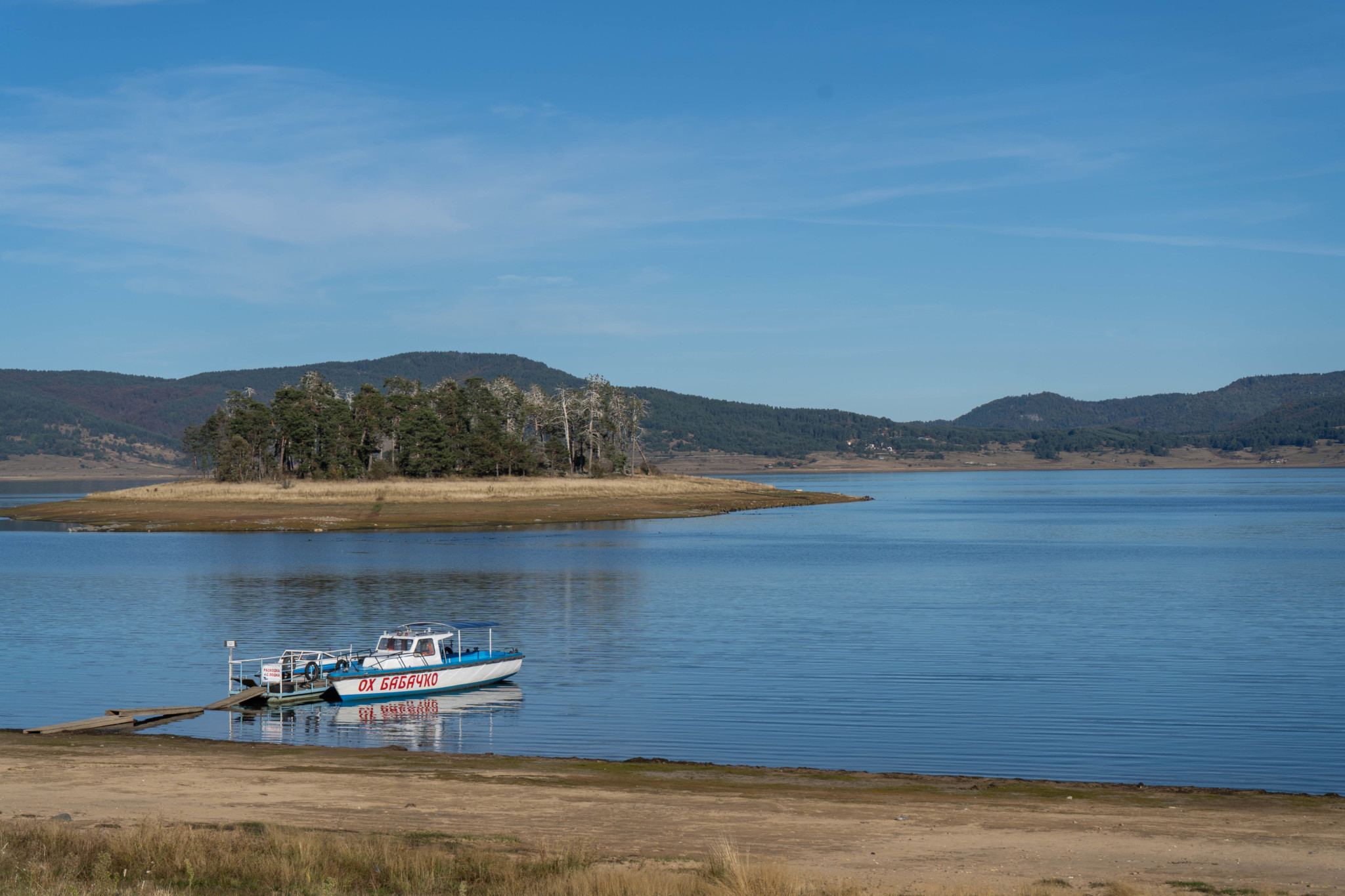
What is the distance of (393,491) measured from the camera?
5310 inches

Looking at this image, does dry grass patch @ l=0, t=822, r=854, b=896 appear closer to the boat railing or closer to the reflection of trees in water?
the boat railing

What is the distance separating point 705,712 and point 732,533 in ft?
260

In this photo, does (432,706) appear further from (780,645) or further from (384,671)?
(780,645)

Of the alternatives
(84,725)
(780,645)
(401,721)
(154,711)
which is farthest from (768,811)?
(780,645)

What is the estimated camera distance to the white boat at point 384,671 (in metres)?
36.3

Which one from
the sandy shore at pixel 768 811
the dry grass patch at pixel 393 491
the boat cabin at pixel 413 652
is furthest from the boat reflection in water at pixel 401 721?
the dry grass patch at pixel 393 491

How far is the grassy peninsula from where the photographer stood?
118500 millimetres

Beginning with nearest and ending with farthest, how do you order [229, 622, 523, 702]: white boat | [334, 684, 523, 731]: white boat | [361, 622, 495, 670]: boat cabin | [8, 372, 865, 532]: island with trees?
[334, 684, 523, 731]: white boat < [229, 622, 523, 702]: white boat < [361, 622, 495, 670]: boat cabin < [8, 372, 865, 532]: island with trees

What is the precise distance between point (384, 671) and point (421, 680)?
1305 millimetres

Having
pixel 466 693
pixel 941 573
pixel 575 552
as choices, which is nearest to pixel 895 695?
pixel 466 693

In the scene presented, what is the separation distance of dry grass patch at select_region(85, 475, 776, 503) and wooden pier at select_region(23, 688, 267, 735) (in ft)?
326

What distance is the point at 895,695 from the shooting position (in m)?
34.8

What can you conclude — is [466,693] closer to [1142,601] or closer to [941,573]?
[1142,601]

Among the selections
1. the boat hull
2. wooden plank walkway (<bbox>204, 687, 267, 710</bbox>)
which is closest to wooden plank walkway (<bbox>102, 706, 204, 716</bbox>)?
wooden plank walkway (<bbox>204, 687, 267, 710</bbox>)
